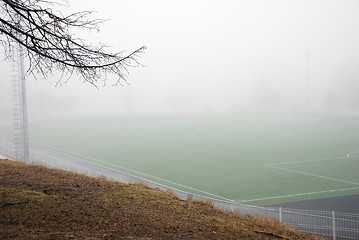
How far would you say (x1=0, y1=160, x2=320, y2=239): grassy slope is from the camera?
6.38 metres

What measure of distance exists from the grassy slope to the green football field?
11792 mm

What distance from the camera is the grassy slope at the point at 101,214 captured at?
6375mm

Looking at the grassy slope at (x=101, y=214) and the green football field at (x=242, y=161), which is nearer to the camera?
the grassy slope at (x=101, y=214)

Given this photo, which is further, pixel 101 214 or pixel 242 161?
pixel 242 161

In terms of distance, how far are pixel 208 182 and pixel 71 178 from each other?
15684mm

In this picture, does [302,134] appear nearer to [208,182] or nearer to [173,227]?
[208,182]

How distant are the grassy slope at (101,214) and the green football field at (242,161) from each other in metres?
11.8

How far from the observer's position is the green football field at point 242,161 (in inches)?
906

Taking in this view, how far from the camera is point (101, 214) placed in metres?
7.38

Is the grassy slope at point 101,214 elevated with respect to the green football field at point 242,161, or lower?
elevated

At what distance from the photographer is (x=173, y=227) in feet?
23.6

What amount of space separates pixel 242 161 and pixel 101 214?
26.9 metres

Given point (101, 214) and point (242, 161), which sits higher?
point (101, 214)

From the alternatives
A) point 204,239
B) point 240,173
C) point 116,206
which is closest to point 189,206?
point 116,206
